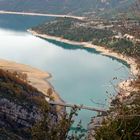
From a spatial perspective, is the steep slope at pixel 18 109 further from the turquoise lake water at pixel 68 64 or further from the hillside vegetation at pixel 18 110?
the turquoise lake water at pixel 68 64

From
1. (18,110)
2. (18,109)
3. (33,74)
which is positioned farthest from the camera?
(33,74)

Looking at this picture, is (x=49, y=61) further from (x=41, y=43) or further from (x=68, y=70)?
(x=41, y=43)

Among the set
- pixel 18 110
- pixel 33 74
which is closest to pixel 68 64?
pixel 33 74

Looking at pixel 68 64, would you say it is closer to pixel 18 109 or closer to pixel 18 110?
pixel 18 109

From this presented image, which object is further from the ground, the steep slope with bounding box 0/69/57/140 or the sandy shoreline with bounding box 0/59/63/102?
the sandy shoreline with bounding box 0/59/63/102

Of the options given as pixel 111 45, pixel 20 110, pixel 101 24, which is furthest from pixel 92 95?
pixel 101 24

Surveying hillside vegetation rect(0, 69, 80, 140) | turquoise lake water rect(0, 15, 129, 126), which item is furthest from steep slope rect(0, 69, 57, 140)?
turquoise lake water rect(0, 15, 129, 126)

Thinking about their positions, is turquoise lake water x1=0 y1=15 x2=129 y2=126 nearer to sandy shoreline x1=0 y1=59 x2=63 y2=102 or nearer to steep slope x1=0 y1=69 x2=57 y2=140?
sandy shoreline x1=0 y1=59 x2=63 y2=102
